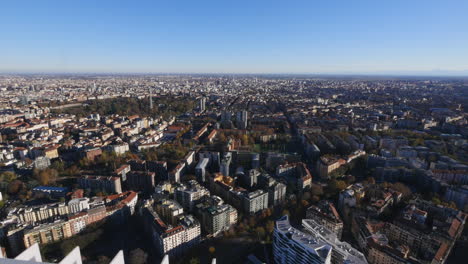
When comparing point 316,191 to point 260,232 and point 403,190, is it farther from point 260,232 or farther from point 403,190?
point 403,190

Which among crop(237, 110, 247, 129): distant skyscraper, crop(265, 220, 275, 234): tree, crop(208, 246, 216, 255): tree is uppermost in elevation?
crop(237, 110, 247, 129): distant skyscraper

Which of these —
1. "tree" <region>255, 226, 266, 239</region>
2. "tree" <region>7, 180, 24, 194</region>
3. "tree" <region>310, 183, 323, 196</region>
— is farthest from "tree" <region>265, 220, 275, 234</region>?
"tree" <region>7, 180, 24, 194</region>

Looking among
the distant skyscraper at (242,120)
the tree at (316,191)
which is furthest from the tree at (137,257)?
the distant skyscraper at (242,120)

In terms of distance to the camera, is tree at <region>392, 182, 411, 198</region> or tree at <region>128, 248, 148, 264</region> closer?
tree at <region>128, 248, 148, 264</region>

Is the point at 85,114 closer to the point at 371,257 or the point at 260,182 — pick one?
the point at 260,182

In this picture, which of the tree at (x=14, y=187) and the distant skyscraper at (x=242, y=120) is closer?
the tree at (x=14, y=187)

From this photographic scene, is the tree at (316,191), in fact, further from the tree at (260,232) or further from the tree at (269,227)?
the tree at (260,232)

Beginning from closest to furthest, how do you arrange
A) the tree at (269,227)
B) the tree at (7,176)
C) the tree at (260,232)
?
the tree at (260,232), the tree at (269,227), the tree at (7,176)

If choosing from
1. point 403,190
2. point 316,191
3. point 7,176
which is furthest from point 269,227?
point 7,176

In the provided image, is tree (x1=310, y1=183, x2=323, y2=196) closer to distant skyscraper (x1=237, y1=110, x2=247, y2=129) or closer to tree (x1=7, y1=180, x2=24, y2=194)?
distant skyscraper (x1=237, y1=110, x2=247, y2=129)
